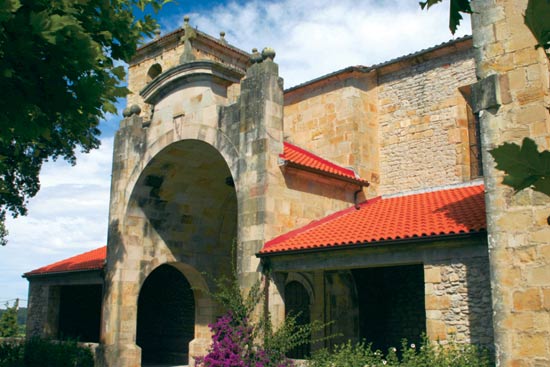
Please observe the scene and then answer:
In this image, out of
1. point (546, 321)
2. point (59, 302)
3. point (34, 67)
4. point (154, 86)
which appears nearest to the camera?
point (34, 67)

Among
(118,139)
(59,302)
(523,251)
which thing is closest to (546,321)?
(523,251)

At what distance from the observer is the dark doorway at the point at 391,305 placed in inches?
567

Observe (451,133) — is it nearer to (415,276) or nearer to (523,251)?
(415,276)

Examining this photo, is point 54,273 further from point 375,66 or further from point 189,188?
point 375,66

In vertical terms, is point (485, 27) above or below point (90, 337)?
above

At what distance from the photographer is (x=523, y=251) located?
26.6 ft

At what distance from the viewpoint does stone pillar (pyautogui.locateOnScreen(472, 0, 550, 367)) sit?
790 centimetres

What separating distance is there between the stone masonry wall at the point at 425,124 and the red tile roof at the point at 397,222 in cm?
122

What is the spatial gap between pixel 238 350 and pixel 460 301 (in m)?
4.87

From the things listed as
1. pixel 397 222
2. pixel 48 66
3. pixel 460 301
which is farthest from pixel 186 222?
pixel 48 66

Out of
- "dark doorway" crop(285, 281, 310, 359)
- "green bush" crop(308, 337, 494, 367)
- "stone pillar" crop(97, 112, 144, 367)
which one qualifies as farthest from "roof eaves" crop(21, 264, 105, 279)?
"green bush" crop(308, 337, 494, 367)

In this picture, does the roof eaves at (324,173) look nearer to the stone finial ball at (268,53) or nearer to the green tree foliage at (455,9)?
the stone finial ball at (268,53)

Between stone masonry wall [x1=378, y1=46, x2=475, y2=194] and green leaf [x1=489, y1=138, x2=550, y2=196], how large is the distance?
1376 centimetres

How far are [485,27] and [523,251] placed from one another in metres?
3.49
